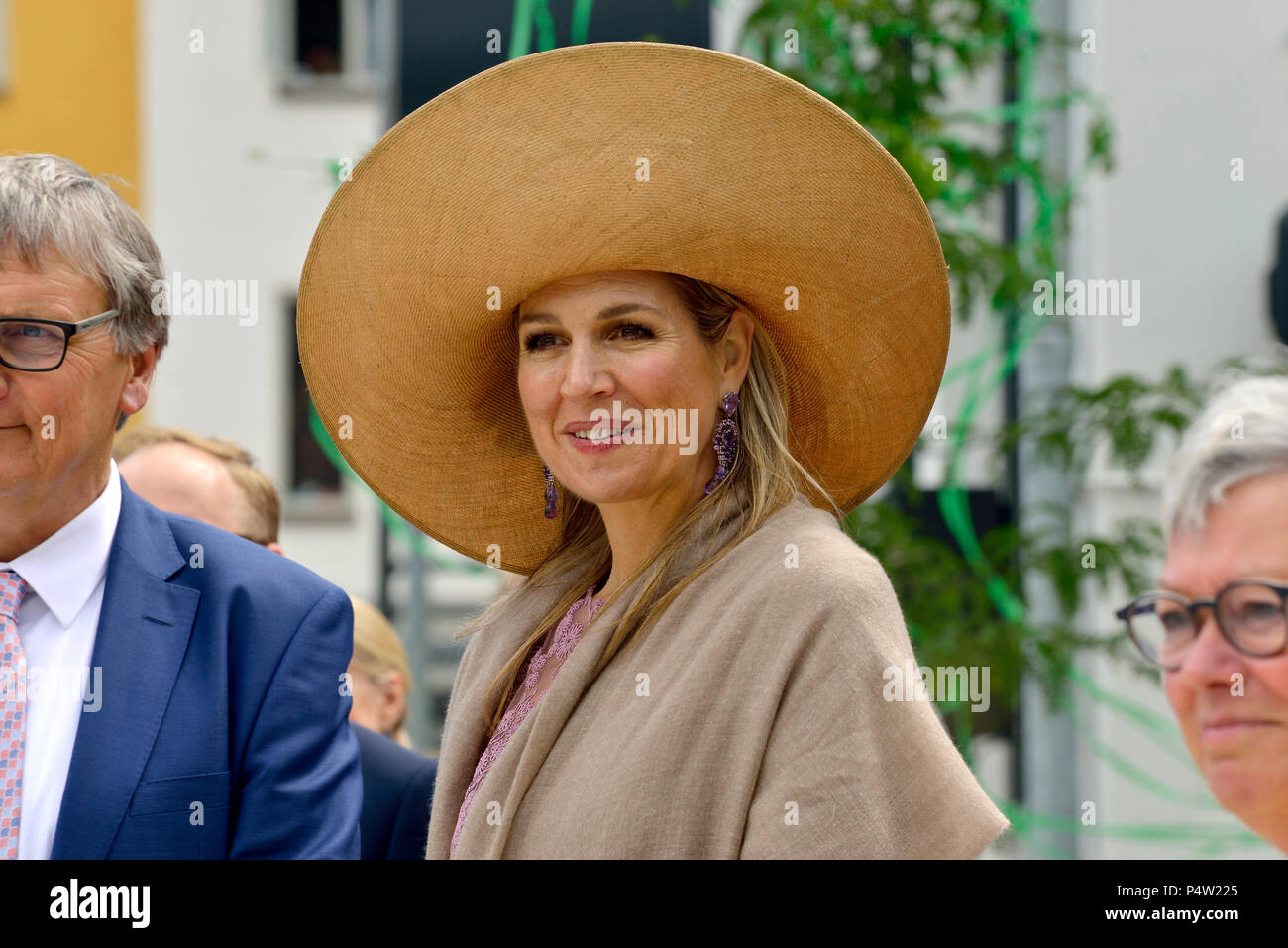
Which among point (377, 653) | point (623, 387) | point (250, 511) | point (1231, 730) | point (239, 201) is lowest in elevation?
point (377, 653)

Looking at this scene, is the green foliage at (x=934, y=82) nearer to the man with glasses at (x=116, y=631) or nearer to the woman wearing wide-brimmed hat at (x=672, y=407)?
the woman wearing wide-brimmed hat at (x=672, y=407)

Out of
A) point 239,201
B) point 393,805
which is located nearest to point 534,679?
point 393,805

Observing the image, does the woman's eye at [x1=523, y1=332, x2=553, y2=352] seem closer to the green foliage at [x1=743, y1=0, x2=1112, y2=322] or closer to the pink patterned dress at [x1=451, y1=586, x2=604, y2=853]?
the pink patterned dress at [x1=451, y1=586, x2=604, y2=853]

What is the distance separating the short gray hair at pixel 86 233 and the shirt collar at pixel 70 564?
0.23 meters

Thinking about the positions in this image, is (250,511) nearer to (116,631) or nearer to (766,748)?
(116,631)

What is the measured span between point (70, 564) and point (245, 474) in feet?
3.50

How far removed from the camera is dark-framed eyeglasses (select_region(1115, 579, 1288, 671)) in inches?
50.1

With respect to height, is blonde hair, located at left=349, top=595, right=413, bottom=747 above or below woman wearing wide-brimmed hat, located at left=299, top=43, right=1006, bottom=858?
below

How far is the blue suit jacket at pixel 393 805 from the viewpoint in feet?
9.96

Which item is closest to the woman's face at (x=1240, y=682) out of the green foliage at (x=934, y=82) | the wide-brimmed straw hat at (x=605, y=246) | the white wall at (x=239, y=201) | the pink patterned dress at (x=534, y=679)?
the wide-brimmed straw hat at (x=605, y=246)

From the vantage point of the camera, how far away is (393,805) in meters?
3.06

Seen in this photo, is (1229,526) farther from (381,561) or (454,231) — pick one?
(381,561)

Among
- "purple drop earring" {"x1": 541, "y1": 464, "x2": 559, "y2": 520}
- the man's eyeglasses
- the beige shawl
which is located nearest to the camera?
the beige shawl

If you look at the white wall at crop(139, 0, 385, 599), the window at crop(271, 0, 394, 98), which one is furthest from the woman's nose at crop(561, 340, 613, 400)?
the window at crop(271, 0, 394, 98)
